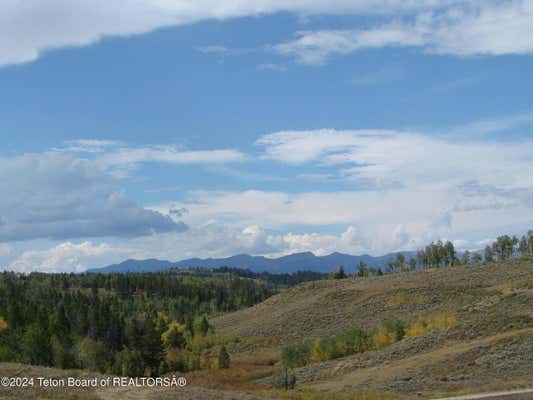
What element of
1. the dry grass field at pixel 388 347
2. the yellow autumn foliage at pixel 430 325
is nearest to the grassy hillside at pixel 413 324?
the dry grass field at pixel 388 347

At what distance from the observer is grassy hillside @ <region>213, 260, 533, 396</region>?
4366 cm

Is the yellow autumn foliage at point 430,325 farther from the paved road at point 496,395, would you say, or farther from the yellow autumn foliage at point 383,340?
the paved road at point 496,395

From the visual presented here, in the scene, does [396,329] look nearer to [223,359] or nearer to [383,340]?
[383,340]

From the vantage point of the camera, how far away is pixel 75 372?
3794 cm

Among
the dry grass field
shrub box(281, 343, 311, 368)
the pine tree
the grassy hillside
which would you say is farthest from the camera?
the pine tree

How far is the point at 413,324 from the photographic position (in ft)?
276

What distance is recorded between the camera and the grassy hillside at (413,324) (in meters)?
43.7

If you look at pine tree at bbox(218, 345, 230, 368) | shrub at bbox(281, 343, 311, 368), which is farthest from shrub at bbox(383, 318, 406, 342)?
pine tree at bbox(218, 345, 230, 368)

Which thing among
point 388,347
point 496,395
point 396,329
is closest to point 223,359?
point 396,329

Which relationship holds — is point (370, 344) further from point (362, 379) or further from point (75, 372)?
point (75, 372)

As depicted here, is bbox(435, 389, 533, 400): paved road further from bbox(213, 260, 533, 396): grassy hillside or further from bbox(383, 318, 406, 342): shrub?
bbox(383, 318, 406, 342): shrub

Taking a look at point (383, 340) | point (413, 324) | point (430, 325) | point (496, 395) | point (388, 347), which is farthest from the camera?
point (413, 324)

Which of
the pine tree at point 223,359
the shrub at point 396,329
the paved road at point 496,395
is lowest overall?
the pine tree at point 223,359

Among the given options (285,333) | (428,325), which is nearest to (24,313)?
(285,333)
